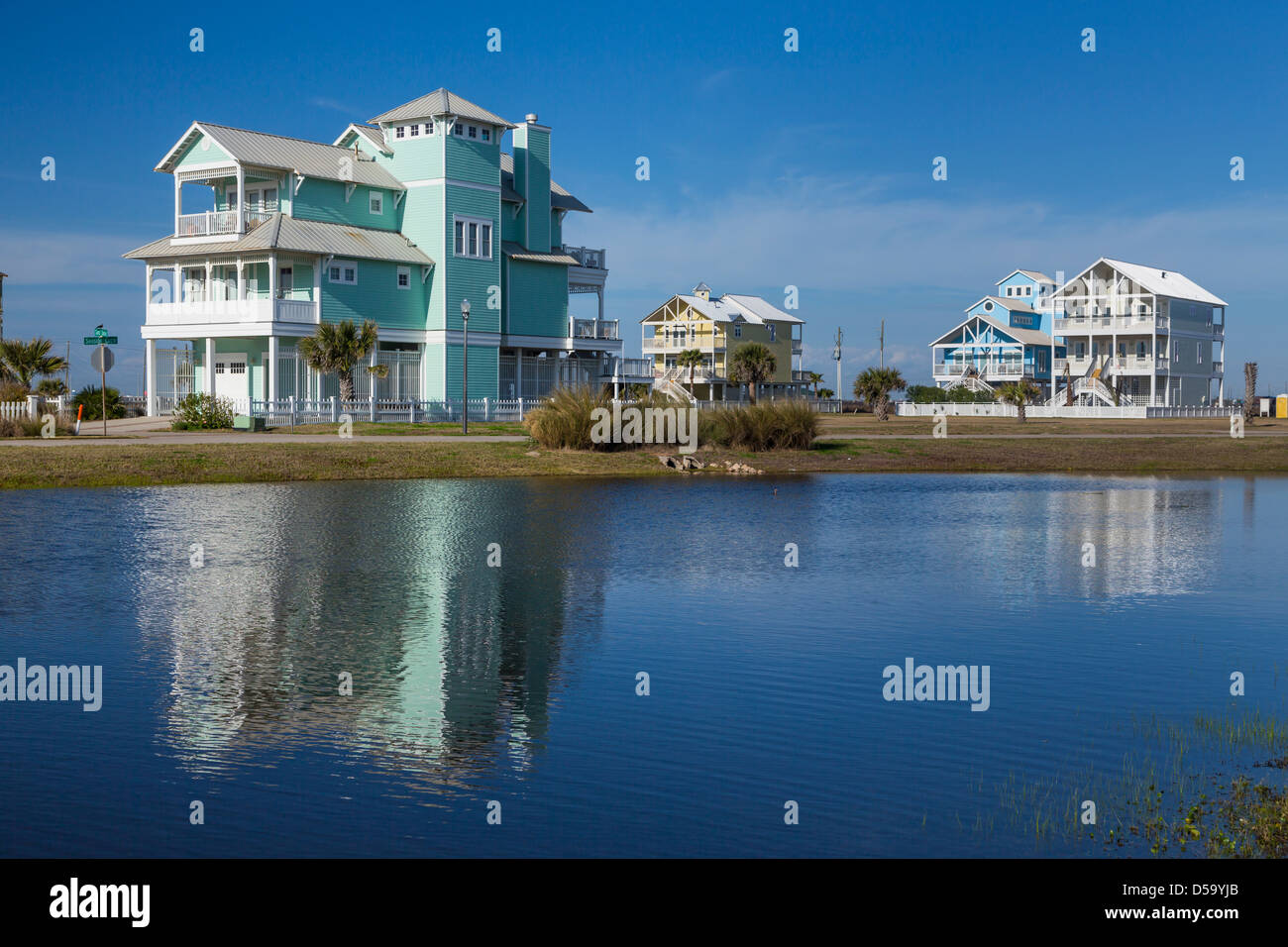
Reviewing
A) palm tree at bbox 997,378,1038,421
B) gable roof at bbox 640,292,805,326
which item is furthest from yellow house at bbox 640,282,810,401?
palm tree at bbox 997,378,1038,421

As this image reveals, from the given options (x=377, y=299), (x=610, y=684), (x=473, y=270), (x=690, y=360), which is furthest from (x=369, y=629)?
(x=690, y=360)

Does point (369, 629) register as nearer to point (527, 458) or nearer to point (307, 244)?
point (527, 458)

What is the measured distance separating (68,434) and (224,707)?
35.3 metres

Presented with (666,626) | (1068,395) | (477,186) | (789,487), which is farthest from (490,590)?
(1068,395)

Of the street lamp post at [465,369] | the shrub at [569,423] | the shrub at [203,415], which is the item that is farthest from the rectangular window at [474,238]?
the shrub at [569,423]

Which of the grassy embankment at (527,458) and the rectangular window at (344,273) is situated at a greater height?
the rectangular window at (344,273)

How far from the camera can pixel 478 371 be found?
195 ft

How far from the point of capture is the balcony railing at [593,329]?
6544 cm

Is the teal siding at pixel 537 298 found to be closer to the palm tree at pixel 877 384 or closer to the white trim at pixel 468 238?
the white trim at pixel 468 238

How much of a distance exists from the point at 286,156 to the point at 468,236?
8.46m

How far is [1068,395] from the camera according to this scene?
8838 centimetres

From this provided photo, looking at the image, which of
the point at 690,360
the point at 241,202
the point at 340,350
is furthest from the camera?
the point at 690,360

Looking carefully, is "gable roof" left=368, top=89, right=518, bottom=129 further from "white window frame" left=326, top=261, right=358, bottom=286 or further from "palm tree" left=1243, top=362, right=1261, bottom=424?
"palm tree" left=1243, top=362, right=1261, bottom=424

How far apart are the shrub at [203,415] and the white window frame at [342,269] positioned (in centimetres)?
774
